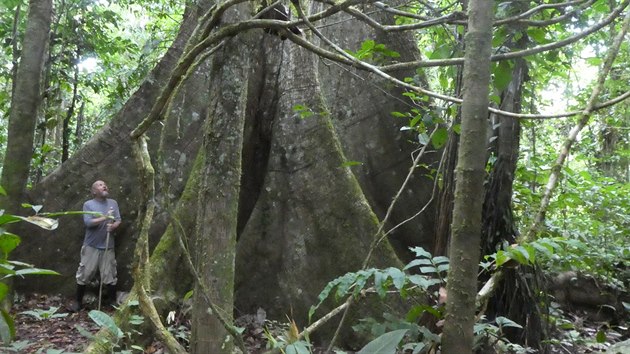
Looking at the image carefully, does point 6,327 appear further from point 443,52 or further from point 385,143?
point 385,143

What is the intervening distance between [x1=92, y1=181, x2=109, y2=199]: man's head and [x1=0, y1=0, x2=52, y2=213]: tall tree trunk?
123 cm

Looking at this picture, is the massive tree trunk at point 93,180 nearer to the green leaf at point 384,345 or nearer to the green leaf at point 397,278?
the green leaf at point 397,278

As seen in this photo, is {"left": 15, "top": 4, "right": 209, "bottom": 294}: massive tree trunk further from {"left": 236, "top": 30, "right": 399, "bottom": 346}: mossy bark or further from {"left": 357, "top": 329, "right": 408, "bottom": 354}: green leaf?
{"left": 357, "top": 329, "right": 408, "bottom": 354}: green leaf

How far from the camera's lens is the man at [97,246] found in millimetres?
6082

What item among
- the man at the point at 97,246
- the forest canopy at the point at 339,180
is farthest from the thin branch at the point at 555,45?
the man at the point at 97,246

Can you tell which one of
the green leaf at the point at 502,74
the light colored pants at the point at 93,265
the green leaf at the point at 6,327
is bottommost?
the light colored pants at the point at 93,265

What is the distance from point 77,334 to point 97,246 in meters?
1.35

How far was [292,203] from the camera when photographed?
503 centimetres

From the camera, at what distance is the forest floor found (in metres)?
4.32

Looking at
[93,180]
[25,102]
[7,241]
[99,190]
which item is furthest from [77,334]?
[7,241]

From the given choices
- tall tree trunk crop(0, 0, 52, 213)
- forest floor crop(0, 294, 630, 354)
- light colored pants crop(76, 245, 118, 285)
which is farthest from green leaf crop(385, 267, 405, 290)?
light colored pants crop(76, 245, 118, 285)

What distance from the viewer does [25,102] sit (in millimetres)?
4871

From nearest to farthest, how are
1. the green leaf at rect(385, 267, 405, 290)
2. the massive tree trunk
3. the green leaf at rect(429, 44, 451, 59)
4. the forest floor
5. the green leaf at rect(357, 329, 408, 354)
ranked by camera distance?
the green leaf at rect(357, 329, 408, 354)
the green leaf at rect(385, 267, 405, 290)
the green leaf at rect(429, 44, 451, 59)
the forest floor
the massive tree trunk

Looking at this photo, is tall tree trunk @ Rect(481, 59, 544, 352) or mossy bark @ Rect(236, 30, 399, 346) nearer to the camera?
tall tree trunk @ Rect(481, 59, 544, 352)
